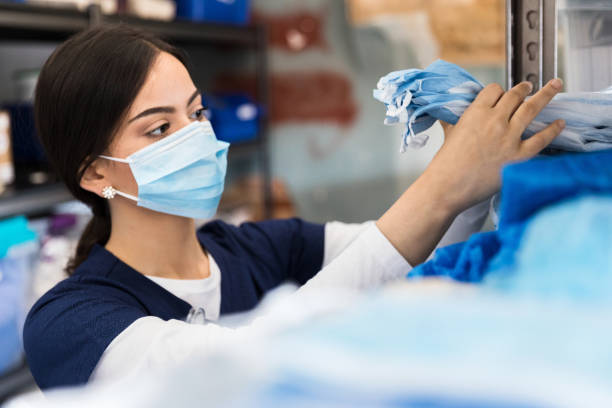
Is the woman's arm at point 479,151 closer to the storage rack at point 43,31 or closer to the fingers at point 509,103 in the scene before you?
the fingers at point 509,103

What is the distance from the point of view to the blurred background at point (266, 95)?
158 cm

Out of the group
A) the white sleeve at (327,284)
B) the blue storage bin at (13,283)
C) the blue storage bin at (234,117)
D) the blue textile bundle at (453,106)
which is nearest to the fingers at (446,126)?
the blue textile bundle at (453,106)

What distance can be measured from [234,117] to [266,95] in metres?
0.36

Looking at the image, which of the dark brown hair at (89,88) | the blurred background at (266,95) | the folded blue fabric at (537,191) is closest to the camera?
the folded blue fabric at (537,191)

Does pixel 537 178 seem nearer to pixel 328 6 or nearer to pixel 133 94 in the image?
pixel 133 94

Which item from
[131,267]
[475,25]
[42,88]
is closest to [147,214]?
[131,267]

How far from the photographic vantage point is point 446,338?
0.20 metres

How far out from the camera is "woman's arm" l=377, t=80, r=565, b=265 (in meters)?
0.47

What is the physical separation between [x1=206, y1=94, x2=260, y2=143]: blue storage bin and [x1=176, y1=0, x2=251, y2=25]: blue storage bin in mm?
339

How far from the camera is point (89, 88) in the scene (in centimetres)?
89

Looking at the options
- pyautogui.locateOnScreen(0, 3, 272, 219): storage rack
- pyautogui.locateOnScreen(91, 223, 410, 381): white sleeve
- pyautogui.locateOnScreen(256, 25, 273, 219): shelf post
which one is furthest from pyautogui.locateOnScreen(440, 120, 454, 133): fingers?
pyautogui.locateOnScreen(256, 25, 273, 219): shelf post

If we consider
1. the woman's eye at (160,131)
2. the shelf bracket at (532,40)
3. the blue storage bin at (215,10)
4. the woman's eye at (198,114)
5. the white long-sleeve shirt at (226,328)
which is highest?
the blue storage bin at (215,10)

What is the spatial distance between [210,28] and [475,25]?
1.07 metres

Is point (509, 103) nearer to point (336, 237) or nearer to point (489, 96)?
point (489, 96)
